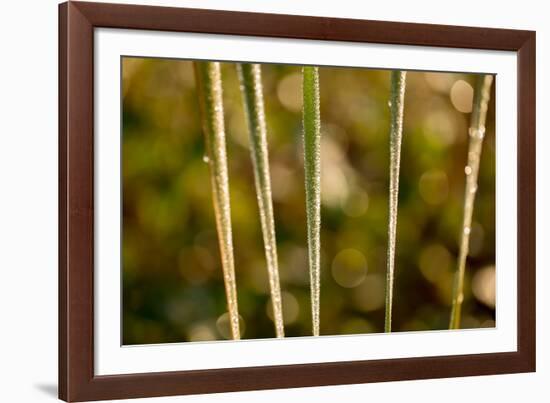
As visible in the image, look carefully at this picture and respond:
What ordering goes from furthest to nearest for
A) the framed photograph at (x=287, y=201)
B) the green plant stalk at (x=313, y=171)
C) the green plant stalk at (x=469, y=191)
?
the green plant stalk at (x=469, y=191)
the green plant stalk at (x=313, y=171)
the framed photograph at (x=287, y=201)

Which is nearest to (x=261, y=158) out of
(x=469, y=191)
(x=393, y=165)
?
(x=393, y=165)

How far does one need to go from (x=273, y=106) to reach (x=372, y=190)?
0.22 meters

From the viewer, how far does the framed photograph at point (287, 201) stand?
1.56 meters

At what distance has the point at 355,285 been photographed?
172cm

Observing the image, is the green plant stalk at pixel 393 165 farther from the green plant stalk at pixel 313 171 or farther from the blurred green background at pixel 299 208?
the green plant stalk at pixel 313 171

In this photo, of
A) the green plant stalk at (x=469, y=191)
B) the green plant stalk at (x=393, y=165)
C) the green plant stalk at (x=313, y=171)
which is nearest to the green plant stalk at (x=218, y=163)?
the green plant stalk at (x=313, y=171)

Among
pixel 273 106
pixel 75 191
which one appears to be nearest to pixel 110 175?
pixel 75 191

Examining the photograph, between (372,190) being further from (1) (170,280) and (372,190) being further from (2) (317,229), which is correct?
(1) (170,280)

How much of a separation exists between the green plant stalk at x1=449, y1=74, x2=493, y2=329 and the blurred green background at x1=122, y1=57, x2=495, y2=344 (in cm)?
1

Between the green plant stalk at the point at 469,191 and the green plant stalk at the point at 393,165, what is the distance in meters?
0.13

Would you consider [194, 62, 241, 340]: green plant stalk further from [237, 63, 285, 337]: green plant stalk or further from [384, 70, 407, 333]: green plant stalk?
[384, 70, 407, 333]: green plant stalk

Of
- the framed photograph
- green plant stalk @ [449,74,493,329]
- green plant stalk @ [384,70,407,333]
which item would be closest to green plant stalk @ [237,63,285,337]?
the framed photograph

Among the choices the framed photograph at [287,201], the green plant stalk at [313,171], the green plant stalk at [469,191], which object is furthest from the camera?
the green plant stalk at [469,191]

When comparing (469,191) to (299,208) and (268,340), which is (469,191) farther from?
(268,340)
